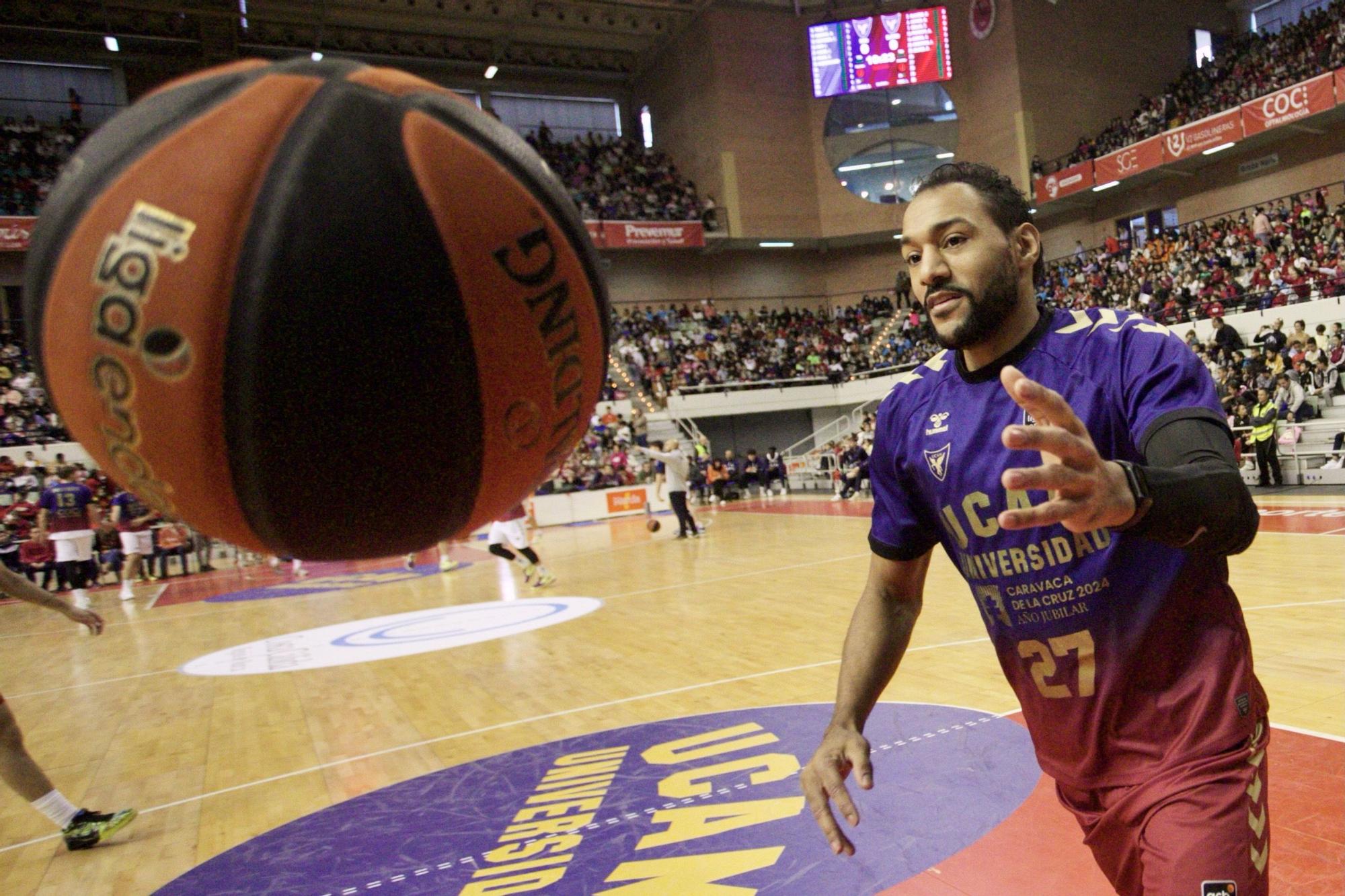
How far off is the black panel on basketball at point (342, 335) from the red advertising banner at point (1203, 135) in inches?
982

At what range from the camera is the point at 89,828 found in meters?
3.73

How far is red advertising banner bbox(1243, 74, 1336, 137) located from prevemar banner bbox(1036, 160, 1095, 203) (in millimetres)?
4138

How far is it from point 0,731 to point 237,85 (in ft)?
11.9

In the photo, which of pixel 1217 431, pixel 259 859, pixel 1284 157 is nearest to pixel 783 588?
pixel 259 859

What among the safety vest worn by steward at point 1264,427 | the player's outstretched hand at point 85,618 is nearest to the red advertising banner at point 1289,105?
the safety vest worn by steward at point 1264,427

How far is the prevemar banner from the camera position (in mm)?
24547

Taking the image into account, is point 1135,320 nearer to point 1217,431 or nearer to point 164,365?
point 1217,431

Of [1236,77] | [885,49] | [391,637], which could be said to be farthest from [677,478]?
[885,49]

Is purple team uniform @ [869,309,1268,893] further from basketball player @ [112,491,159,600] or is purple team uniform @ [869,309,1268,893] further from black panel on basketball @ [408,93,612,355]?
basketball player @ [112,491,159,600]

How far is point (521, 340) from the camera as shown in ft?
4.31

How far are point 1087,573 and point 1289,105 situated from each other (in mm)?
23504

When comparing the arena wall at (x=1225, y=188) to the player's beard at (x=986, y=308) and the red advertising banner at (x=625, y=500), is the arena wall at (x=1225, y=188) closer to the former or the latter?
the red advertising banner at (x=625, y=500)

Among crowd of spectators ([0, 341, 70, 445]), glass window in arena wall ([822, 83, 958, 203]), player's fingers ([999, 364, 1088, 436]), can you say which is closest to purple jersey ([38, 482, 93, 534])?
crowd of spectators ([0, 341, 70, 445])

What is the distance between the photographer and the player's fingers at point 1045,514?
112 centimetres
